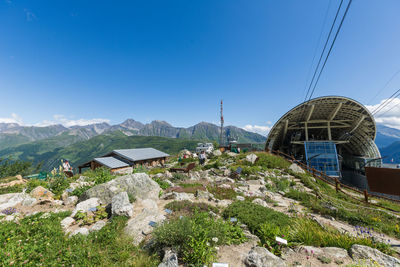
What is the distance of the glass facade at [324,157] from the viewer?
89.3 feet

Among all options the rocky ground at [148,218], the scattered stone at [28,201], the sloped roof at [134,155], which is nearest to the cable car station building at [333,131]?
the sloped roof at [134,155]

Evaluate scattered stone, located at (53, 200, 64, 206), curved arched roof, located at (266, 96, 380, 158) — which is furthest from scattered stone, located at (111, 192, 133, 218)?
curved arched roof, located at (266, 96, 380, 158)

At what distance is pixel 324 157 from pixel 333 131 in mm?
15373

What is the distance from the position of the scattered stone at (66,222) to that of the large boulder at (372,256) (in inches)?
324

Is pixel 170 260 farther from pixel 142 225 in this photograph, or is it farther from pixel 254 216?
pixel 254 216

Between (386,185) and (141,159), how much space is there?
83.3 feet

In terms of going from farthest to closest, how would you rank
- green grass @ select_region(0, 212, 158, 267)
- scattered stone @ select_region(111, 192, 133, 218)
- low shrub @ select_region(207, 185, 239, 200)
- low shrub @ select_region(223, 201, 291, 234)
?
low shrub @ select_region(207, 185, 239, 200) < scattered stone @ select_region(111, 192, 133, 218) < low shrub @ select_region(223, 201, 291, 234) < green grass @ select_region(0, 212, 158, 267)

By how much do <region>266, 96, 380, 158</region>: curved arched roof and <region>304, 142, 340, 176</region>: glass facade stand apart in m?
2.77

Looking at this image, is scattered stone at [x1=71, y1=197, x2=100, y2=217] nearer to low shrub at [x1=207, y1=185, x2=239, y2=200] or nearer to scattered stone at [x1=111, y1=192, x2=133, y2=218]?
scattered stone at [x1=111, y1=192, x2=133, y2=218]

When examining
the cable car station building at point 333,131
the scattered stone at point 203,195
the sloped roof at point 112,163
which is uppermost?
the cable car station building at point 333,131

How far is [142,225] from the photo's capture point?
491 centimetres

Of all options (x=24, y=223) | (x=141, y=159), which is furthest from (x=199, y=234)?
(x=141, y=159)

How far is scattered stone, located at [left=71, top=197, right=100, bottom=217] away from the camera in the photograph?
5.80 metres

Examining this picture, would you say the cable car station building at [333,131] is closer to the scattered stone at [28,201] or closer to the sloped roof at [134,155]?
the sloped roof at [134,155]
